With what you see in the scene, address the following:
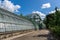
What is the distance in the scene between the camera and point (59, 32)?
12750mm

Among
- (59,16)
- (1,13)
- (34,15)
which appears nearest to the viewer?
(59,16)

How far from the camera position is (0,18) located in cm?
2870

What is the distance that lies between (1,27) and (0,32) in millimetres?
956

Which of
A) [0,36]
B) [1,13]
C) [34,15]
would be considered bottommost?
[0,36]

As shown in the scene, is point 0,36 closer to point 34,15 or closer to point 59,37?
point 59,37

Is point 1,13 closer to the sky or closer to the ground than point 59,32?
closer to the sky

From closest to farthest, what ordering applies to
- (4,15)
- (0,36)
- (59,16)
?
1. (59,16)
2. (0,36)
3. (4,15)

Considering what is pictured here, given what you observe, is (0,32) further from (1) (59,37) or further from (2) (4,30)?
(1) (59,37)

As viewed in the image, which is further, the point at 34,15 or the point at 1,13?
the point at 34,15

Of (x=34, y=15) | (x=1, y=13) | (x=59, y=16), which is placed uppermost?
(x=34, y=15)

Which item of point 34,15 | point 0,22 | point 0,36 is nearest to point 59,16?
point 0,36

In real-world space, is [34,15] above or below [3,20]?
above

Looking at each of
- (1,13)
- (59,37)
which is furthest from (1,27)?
(59,37)

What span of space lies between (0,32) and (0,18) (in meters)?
2.74
